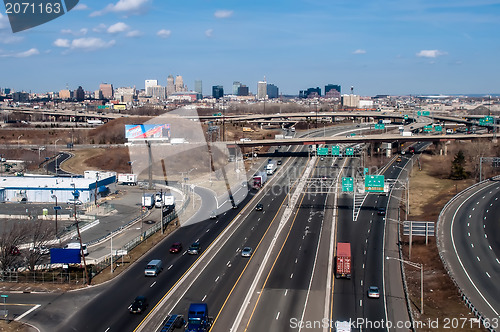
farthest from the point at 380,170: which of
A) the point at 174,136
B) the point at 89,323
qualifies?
the point at 89,323

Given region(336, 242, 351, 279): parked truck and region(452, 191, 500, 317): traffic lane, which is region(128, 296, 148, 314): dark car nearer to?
region(336, 242, 351, 279): parked truck

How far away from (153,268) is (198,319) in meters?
8.47

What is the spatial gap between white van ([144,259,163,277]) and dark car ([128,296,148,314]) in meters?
4.79

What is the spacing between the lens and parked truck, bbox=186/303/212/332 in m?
22.6

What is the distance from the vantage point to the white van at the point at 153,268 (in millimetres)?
30467

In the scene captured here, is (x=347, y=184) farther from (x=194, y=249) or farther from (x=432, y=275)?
(x=194, y=249)

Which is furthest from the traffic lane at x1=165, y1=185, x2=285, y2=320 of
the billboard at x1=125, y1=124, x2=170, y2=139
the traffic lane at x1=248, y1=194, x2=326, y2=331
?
the billboard at x1=125, y1=124, x2=170, y2=139

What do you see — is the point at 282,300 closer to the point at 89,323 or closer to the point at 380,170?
the point at 89,323

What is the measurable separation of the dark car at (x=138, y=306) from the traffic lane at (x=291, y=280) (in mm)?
5232

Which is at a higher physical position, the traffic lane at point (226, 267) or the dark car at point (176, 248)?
the dark car at point (176, 248)

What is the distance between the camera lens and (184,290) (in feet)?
92.3

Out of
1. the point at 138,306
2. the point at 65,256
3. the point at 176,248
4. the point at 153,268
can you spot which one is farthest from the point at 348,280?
the point at 65,256

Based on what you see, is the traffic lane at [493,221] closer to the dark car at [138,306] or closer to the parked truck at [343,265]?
the parked truck at [343,265]

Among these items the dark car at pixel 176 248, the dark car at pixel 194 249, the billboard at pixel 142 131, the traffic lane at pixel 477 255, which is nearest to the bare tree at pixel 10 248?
the dark car at pixel 176 248
